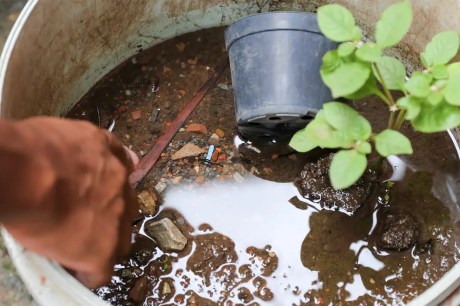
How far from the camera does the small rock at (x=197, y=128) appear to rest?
150 cm

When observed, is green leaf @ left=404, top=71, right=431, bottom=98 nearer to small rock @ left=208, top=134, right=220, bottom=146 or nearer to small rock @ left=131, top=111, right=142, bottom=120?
small rock @ left=208, top=134, right=220, bottom=146

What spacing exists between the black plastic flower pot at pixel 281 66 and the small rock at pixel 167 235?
309 mm

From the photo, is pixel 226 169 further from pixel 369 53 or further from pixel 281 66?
pixel 369 53

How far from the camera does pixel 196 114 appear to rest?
1523mm

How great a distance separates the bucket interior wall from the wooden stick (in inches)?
6.8

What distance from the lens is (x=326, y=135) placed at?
1.12 meters

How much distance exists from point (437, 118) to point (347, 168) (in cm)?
20

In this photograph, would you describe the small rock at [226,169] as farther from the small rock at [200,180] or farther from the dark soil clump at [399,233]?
the dark soil clump at [399,233]

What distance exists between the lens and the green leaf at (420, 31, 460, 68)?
1.11m

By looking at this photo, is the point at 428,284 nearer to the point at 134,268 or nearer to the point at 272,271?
the point at 272,271

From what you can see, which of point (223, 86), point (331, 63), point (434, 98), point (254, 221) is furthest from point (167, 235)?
point (434, 98)

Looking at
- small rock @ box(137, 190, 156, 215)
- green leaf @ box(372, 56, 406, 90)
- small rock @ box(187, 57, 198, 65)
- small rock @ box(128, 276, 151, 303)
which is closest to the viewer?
green leaf @ box(372, 56, 406, 90)

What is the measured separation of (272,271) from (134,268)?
12.6 inches

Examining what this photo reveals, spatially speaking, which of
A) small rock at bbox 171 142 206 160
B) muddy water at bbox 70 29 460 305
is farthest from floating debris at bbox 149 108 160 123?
small rock at bbox 171 142 206 160
